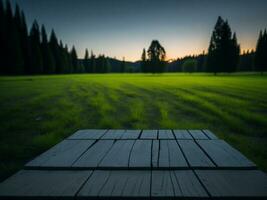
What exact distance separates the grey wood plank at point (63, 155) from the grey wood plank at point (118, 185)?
1.60ft

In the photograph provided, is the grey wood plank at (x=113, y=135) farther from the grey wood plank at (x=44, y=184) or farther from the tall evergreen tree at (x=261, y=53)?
the tall evergreen tree at (x=261, y=53)

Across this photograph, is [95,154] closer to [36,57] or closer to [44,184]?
[44,184]

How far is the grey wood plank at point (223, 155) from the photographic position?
202 cm

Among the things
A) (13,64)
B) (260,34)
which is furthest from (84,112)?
(260,34)

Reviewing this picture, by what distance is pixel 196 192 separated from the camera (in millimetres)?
1521

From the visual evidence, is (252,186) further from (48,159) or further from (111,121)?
(111,121)

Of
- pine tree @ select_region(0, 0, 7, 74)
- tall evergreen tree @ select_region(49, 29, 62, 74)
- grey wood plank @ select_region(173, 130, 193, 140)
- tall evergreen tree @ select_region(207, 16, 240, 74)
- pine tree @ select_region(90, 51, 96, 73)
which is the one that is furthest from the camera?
pine tree @ select_region(90, 51, 96, 73)

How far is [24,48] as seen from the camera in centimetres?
4822

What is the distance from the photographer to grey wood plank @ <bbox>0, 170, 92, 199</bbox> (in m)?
1.53

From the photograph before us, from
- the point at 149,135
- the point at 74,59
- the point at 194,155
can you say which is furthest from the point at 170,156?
the point at 74,59

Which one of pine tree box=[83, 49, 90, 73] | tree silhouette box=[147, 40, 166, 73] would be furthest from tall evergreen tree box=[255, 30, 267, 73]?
pine tree box=[83, 49, 90, 73]

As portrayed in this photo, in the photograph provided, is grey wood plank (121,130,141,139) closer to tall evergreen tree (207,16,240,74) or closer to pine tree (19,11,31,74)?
tall evergreen tree (207,16,240,74)

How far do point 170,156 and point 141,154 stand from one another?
1.18 ft

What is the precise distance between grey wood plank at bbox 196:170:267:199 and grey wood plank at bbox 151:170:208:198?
0.09 metres
